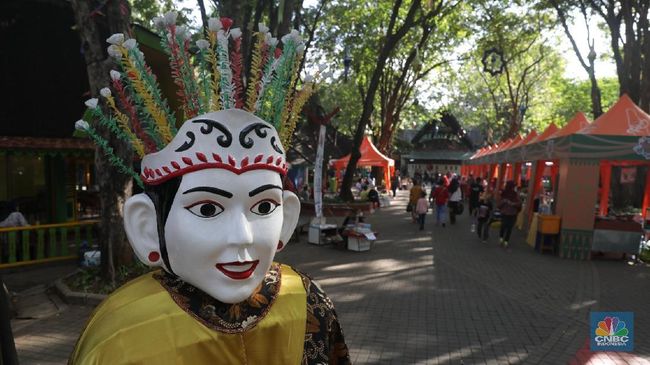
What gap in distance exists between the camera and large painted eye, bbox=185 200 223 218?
167cm

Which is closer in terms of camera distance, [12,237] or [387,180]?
[12,237]

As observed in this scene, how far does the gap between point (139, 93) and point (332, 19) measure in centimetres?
1786

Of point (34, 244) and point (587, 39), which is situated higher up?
point (587, 39)

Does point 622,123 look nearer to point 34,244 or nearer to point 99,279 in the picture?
point 99,279

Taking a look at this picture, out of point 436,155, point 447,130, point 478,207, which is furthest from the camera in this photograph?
point 447,130

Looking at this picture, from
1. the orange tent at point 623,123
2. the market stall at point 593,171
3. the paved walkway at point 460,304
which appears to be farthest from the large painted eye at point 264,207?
the orange tent at point 623,123

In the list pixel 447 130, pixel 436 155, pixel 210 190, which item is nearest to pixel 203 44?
pixel 210 190

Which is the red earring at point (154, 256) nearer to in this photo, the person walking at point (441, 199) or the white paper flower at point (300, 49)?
the white paper flower at point (300, 49)

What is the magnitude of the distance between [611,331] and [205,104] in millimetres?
3476

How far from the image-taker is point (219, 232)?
165 centimetres

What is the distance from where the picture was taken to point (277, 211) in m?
1.83

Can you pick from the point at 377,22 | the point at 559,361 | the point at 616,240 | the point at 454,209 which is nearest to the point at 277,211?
the point at 559,361

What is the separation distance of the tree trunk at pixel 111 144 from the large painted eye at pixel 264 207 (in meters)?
4.49

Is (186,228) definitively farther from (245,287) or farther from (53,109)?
(53,109)
